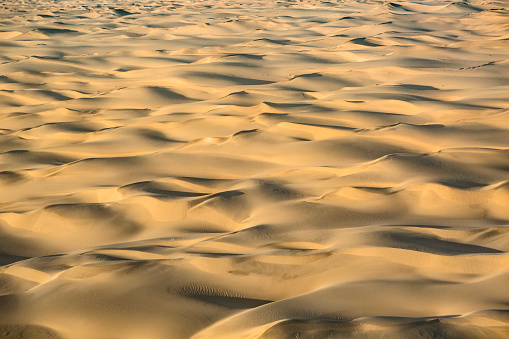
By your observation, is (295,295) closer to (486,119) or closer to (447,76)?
(486,119)

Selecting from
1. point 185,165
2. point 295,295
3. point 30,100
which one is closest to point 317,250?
point 295,295

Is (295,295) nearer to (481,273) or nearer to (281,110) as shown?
(481,273)

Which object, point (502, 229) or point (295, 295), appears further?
point (502, 229)

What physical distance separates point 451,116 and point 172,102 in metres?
1.83

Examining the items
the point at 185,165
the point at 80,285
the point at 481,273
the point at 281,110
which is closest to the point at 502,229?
the point at 481,273

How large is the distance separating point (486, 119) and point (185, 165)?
5.07 ft

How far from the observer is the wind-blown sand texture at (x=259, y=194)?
5.15 ft

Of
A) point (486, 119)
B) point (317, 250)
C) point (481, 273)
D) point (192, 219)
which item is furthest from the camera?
point (486, 119)

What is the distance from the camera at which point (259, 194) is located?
2375 millimetres

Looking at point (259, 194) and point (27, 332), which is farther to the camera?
point (259, 194)

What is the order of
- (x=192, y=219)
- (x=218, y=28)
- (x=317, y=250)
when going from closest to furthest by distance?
(x=317, y=250), (x=192, y=219), (x=218, y=28)

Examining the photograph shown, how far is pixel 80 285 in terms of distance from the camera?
173 centimetres

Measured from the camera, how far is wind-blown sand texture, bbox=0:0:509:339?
1.57 meters

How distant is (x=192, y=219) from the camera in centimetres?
224
